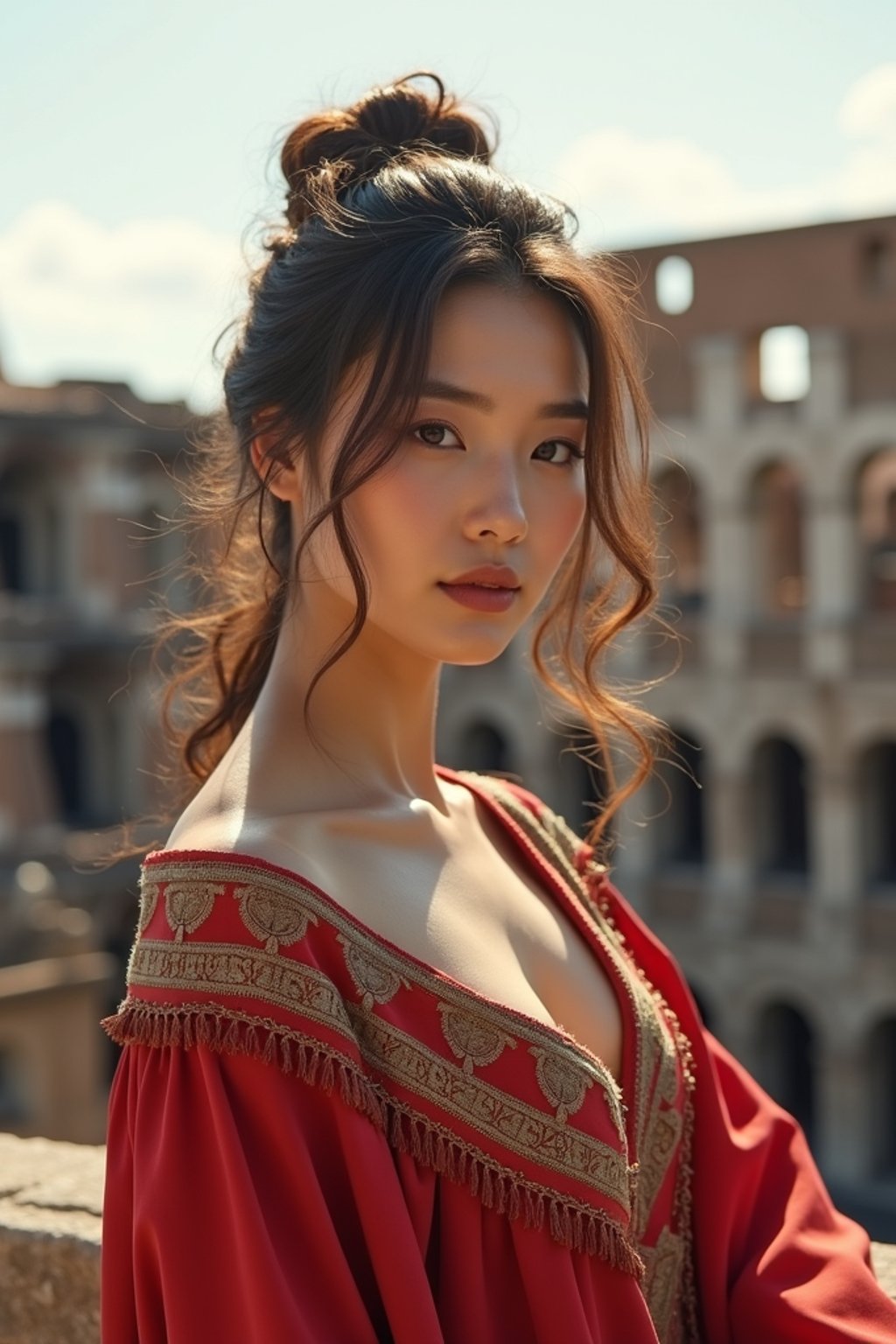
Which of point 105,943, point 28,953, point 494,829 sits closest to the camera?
point 494,829

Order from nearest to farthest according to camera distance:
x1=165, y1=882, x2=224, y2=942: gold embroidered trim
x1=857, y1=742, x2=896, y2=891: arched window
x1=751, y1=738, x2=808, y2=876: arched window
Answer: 1. x1=165, y1=882, x2=224, y2=942: gold embroidered trim
2. x1=857, y1=742, x2=896, y2=891: arched window
3. x1=751, y1=738, x2=808, y2=876: arched window

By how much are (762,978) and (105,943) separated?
7.22 meters

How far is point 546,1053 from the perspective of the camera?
1.90m

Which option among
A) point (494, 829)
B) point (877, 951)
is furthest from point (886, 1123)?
point (494, 829)

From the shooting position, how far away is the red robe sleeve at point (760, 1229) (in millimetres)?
2197

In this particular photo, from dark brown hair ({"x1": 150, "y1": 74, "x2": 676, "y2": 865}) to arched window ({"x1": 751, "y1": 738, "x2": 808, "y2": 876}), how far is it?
1761cm

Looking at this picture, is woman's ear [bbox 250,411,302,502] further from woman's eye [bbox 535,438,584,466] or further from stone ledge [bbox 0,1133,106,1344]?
stone ledge [bbox 0,1133,106,1344]

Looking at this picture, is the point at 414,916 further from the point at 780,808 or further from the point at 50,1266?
the point at 780,808

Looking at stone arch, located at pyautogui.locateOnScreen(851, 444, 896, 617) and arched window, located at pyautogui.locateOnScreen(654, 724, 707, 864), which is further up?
stone arch, located at pyautogui.locateOnScreen(851, 444, 896, 617)

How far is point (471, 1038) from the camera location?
1852mm

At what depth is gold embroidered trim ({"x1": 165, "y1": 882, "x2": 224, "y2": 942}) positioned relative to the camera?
177 centimetres

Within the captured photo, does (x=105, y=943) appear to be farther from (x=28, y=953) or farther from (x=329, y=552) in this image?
(x=329, y=552)

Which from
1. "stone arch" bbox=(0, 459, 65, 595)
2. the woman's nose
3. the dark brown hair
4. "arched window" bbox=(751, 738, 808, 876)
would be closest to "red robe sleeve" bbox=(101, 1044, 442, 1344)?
the dark brown hair

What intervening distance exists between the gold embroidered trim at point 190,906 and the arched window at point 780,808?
60.0 feet
